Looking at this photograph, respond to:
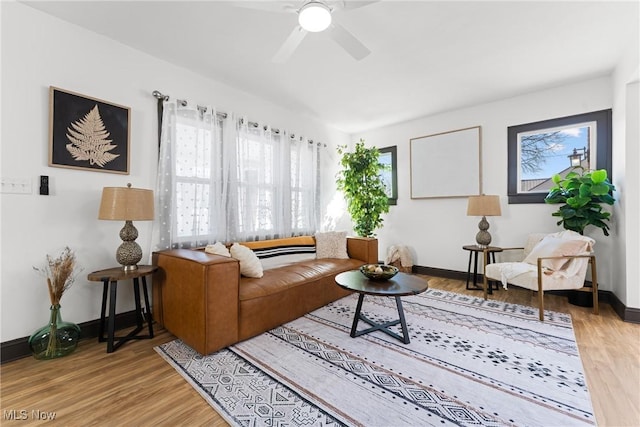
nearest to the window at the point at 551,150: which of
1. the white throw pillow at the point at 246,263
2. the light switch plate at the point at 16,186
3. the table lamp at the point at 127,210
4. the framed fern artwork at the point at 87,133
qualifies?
the white throw pillow at the point at 246,263

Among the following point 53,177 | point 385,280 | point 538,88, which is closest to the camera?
point 53,177

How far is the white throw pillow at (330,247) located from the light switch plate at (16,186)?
2.87 metres

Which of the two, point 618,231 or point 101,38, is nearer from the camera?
point 101,38

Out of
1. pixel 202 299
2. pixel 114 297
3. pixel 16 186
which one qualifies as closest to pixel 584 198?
pixel 202 299

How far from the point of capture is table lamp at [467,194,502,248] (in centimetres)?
357

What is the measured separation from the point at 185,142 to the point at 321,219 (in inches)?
96.8

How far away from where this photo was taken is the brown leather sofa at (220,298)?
2.03m

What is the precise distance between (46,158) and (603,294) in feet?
18.8

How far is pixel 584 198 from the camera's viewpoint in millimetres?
2988

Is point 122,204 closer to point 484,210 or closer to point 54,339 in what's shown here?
point 54,339

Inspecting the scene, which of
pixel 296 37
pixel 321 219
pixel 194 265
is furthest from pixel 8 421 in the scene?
pixel 321 219

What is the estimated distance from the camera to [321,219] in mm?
4727

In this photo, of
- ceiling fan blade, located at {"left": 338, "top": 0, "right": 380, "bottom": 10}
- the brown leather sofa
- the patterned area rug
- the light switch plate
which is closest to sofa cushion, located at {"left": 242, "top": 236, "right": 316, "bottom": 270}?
the brown leather sofa

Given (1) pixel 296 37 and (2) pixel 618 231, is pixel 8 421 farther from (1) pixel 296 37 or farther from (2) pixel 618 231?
(2) pixel 618 231
